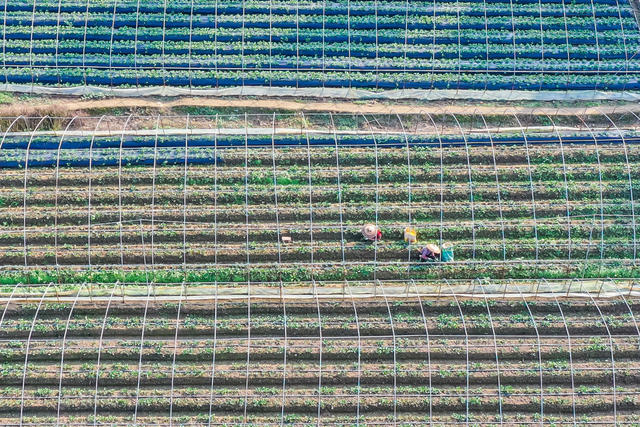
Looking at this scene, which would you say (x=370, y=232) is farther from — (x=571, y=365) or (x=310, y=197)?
(x=571, y=365)

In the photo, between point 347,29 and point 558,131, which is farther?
point 347,29

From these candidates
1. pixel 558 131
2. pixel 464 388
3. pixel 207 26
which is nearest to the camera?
pixel 464 388

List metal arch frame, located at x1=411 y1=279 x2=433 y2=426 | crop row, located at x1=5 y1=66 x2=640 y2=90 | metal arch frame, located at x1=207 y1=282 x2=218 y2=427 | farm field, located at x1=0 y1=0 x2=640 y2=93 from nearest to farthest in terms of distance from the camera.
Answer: metal arch frame, located at x1=207 y1=282 x2=218 y2=427 → metal arch frame, located at x1=411 y1=279 x2=433 y2=426 → crop row, located at x1=5 y1=66 x2=640 y2=90 → farm field, located at x1=0 y1=0 x2=640 y2=93

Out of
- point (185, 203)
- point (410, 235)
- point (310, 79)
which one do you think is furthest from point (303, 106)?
point (410, 235)

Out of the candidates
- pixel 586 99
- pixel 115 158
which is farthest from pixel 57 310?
pixel 586 99

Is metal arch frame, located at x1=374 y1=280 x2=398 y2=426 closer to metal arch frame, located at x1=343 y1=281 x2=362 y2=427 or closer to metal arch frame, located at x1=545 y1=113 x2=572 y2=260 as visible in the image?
metal arch frame, located at x1=343 y1=281 x2=362 y2=427

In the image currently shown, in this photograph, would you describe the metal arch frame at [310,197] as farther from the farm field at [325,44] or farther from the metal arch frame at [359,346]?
the farm field at [325,44]

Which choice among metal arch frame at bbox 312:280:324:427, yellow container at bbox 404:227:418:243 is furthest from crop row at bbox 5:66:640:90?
metal arch frame at bbox 312:280:324:427

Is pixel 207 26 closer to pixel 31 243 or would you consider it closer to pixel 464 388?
pixel 31 243
